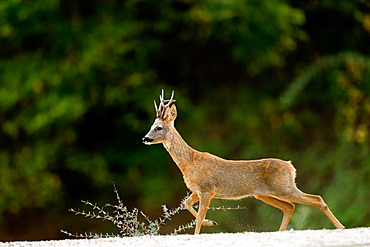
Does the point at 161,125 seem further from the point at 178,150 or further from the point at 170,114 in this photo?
the point at 178,150

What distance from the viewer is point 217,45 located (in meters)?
15.0

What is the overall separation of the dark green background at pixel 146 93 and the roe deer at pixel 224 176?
6.23m

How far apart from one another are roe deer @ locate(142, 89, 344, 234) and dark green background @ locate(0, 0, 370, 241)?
623cm

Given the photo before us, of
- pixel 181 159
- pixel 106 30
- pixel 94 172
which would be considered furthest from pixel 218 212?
pixel 181 159

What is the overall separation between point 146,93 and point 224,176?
753cm

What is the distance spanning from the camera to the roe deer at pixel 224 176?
634cm

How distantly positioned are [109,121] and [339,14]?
5427 millimetres

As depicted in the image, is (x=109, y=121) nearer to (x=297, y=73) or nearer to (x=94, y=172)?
(x=94, y=172)

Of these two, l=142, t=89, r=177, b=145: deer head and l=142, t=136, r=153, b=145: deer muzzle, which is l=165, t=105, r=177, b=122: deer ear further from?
l=142, t=136, r=153, b=145: deer muzzle

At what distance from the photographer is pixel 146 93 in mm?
13820

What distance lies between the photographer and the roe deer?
6344 mm

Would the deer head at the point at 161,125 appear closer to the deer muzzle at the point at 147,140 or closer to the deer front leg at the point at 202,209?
the deer muzzle at the point at 147,140

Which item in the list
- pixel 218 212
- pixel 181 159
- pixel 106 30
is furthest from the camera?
pixel 106 30

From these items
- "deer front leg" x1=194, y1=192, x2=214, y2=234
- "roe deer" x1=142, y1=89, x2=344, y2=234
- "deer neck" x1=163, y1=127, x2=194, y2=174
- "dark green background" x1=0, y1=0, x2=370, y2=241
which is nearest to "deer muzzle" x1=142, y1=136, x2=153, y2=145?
"roe deer" x1=142, y1=89, x2=344, y2=234
